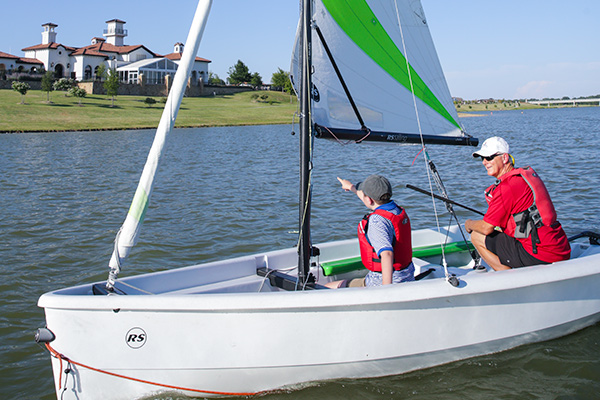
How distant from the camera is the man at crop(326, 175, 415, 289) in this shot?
4273 mm

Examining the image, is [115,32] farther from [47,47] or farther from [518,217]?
[518,217]

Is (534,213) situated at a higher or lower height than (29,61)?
lower

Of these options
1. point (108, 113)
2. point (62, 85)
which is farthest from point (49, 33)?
point (108, 113)

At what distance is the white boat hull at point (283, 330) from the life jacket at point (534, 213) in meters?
0.34

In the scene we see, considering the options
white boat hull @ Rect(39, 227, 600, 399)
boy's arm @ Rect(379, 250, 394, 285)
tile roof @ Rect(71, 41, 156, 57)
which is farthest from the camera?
tile roof @ Rect(71, 41, 156, 57)

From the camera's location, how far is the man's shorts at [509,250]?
4.89 m

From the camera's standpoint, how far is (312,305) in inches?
158

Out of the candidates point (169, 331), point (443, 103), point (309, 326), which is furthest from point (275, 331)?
point (443, 103)

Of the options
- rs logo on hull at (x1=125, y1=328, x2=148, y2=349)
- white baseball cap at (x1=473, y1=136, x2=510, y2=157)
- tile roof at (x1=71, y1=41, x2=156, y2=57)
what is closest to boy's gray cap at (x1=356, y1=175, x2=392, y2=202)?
white baseball cap at (x1=473, y1=136, x2=510, y2=157)

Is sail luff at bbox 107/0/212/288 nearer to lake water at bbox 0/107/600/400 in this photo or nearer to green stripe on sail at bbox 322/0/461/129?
green stripe on sail at bbox 322/0/461/129

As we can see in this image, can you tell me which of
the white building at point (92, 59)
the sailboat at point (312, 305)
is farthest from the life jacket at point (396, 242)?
the white building at point (92, 59)

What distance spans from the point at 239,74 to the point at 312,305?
3569 inches

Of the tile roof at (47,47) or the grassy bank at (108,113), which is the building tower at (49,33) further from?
the grassy bank at (108,113)

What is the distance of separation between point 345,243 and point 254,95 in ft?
236
